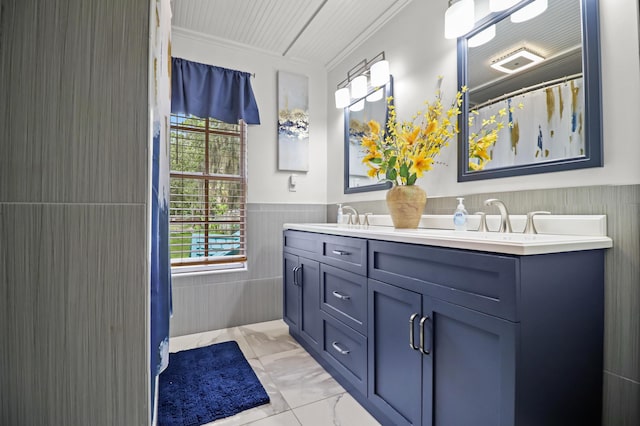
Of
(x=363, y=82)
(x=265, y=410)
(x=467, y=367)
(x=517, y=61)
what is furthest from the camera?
(x=363, y=82)

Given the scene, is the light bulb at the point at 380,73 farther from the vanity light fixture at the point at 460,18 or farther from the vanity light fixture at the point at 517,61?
the vanity light fixture at the point at 517,61

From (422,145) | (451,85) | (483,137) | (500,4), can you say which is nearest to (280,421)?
(422,145)

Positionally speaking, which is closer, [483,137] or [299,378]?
[483,137]

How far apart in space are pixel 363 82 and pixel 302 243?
4.82 ft

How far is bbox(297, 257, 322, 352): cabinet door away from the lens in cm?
198

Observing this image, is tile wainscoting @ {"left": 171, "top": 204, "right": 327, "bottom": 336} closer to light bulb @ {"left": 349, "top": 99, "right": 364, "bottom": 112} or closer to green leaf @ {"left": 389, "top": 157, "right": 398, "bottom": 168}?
light bulb @ {"left": 349, "top": 99, "right": 364, "bottom": 112}

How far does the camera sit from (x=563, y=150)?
4.13 feet

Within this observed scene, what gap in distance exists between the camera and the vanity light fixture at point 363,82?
2.25 meters

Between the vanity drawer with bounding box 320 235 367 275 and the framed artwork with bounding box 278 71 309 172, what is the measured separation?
123 centimetres

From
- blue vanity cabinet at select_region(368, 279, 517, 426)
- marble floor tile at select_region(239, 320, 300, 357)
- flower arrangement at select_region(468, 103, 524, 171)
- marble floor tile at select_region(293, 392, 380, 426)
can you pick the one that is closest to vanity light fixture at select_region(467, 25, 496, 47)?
flower arrangement at select_region(468, 103, 524, 171)

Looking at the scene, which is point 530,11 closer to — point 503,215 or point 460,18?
point 460,18

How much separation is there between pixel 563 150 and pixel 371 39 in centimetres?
182

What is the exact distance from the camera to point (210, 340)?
2.42 m

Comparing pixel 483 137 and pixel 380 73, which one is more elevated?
pixel 380 73
